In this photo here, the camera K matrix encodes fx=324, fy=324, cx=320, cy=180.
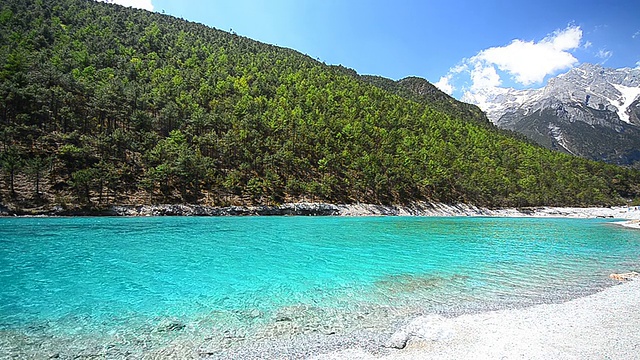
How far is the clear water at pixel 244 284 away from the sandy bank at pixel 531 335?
3.81ft

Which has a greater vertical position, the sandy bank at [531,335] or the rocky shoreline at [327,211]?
the sandy bank at [531,335]

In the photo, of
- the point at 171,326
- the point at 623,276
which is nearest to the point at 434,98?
the point at 623,276

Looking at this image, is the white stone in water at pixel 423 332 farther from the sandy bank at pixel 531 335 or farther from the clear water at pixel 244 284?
the clear water at pixel 244 284

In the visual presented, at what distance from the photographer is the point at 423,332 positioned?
25.0 ft

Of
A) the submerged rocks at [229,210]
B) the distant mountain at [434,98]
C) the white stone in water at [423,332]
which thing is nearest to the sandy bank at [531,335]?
the white stone in water at [423,332]

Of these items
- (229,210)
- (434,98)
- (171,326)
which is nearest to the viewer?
(171,326)

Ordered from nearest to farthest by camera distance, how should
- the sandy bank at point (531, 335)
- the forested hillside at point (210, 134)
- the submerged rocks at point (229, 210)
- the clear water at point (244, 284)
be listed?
the sandy bank at point (531, 335), the clear water at point (244, 284), the submerged rocks at point (229, 210), the forested hillside at point (210, 134)

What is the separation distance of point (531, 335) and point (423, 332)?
2.38 metres

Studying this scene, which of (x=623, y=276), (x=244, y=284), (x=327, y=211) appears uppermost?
(x=623, y=276)

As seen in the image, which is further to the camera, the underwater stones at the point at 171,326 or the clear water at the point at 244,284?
the clear water at the point at 244,284

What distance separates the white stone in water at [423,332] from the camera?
715cm

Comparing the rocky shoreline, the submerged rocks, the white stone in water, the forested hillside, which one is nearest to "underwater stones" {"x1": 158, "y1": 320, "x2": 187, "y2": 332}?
the white stone in water

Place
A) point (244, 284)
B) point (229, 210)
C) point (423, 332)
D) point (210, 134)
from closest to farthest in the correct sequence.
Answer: point (423, 332) < point (244, 284) < point (229, 210) < point (210, 134)

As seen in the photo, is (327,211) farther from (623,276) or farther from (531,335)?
(531,335)
